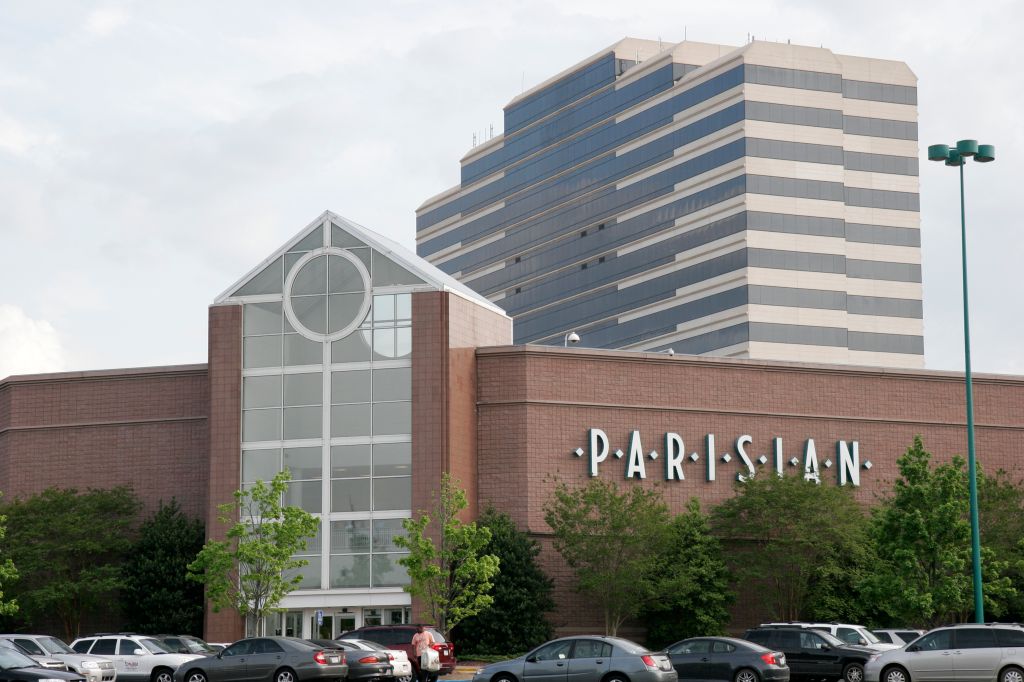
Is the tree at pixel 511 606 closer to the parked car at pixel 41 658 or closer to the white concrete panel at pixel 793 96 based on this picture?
the parked car at pixel 41 658

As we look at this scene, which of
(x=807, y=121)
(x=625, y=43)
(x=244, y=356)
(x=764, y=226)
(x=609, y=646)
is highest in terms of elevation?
(x=625, y=43)

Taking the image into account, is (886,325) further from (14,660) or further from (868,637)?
(14,660)

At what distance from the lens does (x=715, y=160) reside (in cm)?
12112

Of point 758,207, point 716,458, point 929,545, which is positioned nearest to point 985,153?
point 929,545

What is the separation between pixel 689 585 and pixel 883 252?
73973 mm

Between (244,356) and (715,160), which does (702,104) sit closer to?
(715,160)

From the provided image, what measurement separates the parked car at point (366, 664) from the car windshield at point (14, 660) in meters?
7.01

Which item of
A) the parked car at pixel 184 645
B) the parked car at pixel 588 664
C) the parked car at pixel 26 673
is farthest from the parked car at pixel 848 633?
the parked car at pixel 26 673

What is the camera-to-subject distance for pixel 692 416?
193 feet

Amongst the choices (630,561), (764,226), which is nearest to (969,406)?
(630,561)

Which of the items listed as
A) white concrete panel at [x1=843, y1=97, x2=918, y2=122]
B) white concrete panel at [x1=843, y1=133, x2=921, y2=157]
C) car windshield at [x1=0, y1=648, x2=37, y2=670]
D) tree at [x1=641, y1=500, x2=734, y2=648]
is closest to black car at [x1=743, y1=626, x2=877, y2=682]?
tree at [x1=641, y1=500, x2=734, y2=648]

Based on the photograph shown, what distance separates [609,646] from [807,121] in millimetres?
92204

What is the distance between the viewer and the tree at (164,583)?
54.8 meters

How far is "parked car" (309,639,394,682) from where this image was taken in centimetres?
3828
